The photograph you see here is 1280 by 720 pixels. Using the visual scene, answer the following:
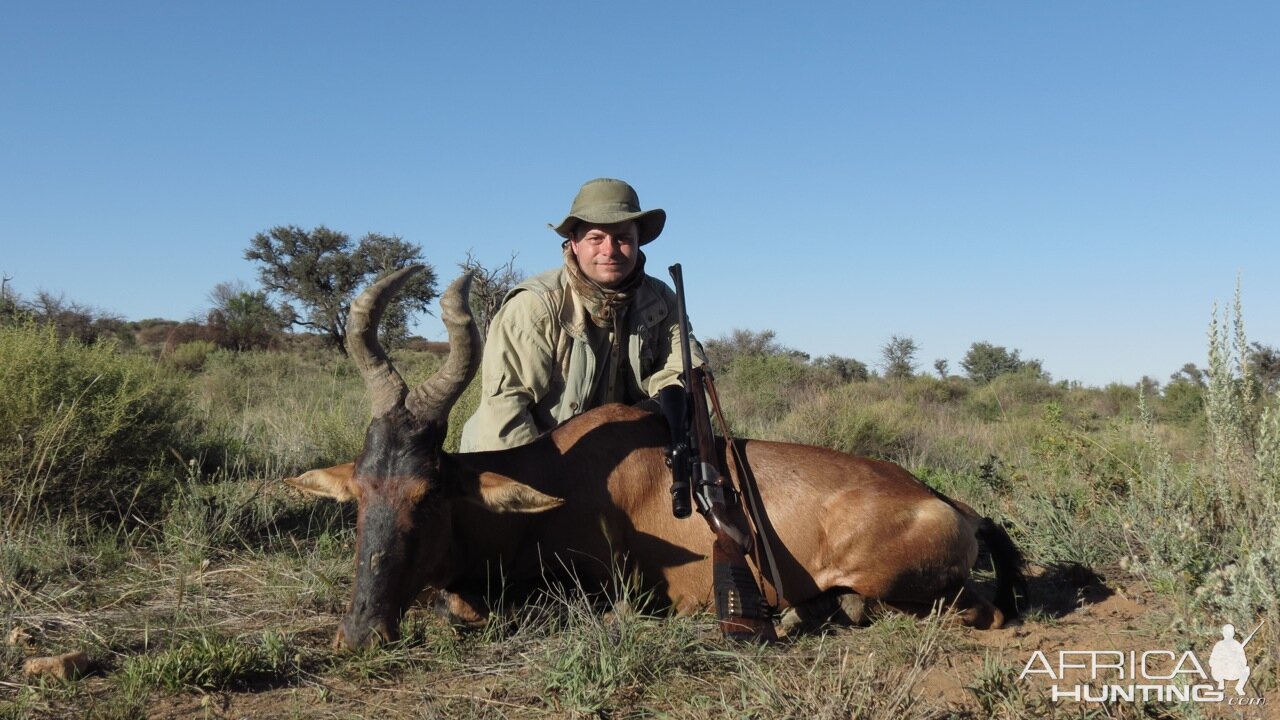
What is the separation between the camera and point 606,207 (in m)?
5.55

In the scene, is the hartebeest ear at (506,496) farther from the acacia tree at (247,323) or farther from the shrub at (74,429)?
the acacia tree at (247,323)

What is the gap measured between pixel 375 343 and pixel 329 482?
0.63 meters

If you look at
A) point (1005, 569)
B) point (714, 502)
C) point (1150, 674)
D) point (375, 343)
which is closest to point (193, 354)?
point (375, 343)

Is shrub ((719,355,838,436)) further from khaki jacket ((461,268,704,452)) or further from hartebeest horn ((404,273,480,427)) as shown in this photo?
hartebeest horn ((404,273,480,427))

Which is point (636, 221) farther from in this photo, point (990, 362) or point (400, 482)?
point (990, 362)

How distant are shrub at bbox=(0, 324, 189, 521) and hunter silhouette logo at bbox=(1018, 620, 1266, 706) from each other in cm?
512

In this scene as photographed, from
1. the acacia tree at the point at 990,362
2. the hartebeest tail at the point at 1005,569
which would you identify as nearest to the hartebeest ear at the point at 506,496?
the hartebeest tail at the point at 1005,569

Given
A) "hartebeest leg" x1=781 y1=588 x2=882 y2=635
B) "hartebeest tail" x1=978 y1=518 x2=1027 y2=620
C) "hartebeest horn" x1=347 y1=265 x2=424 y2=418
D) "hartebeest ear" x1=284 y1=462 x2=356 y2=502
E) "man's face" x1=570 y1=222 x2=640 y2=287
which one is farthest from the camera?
"man's face" x1=570 y1=222 x2=640 y2=287

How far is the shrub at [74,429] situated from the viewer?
221 inches

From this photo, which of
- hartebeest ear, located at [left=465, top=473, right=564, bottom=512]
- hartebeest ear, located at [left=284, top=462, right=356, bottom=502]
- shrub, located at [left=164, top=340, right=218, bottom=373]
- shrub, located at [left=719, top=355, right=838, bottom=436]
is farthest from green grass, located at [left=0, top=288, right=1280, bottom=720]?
shrub, located at [left=164, top=340, right=218, bottom=373]

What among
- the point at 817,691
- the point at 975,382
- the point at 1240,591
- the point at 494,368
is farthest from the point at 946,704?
the point at 975,382

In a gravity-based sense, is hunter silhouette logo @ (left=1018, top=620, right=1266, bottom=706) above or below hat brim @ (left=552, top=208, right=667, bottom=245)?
below

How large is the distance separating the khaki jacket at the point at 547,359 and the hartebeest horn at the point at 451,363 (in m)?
1.33

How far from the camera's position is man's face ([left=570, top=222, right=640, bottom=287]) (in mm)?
5551
